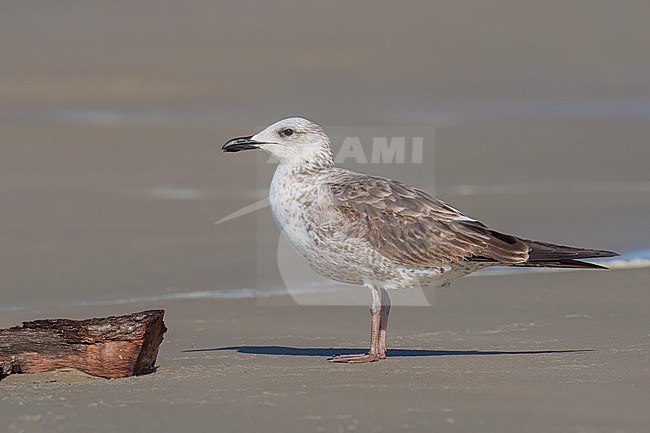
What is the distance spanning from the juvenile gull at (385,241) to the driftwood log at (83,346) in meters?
1.18

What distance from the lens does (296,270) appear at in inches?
390

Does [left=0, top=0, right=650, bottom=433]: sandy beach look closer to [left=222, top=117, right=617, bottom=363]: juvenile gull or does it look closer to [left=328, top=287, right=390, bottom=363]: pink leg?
[left=328, top=287, right=390, bottom=363]: pink leg

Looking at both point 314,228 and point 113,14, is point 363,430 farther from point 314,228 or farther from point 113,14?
point 113,14

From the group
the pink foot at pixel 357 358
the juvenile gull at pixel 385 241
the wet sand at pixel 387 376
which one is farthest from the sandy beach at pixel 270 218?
the juvenile gull at pixel 385 241

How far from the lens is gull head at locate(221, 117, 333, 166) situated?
724cm

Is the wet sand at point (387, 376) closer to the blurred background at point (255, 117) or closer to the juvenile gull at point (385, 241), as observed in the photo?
the juvenile gull at point (385, 241)

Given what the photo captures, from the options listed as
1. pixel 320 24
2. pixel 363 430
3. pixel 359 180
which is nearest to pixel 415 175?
pixel 359 180

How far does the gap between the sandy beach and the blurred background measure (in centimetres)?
6

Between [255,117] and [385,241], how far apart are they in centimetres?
1181

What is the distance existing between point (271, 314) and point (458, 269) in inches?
80.5

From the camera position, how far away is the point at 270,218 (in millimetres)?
12031

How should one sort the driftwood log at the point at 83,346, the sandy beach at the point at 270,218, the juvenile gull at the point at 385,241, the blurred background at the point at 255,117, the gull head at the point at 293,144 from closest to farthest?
the sandy beach at the point at 270,218 → the driftwood log at the point at 83,346 → the juvenile gull at the point at 385,241 → the gull head at the point at 293,144 → the blurred background at the point at 255,117

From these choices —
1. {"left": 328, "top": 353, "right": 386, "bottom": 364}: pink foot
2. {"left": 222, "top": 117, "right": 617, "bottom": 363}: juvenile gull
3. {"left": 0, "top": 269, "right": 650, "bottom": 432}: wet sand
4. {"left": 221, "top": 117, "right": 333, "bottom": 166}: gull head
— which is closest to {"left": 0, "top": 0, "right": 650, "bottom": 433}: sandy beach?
{"left": 0, "top": 269, "right": 650, "bottom": 432}: wet sand

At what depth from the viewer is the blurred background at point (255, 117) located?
1078 centimetres
